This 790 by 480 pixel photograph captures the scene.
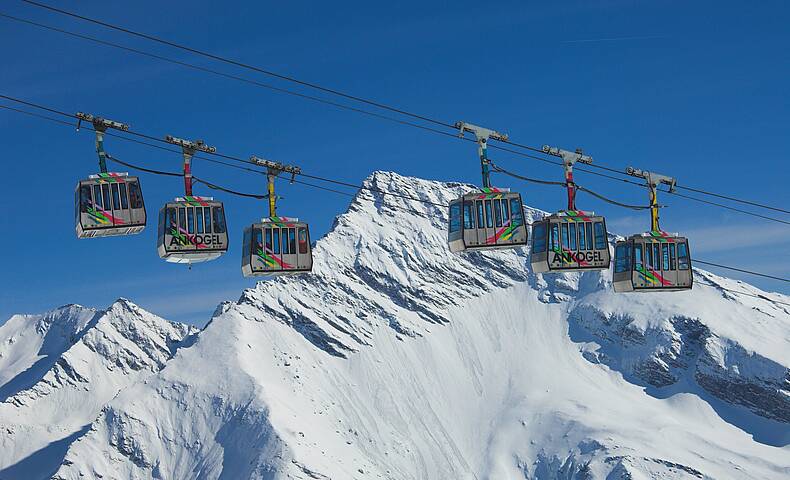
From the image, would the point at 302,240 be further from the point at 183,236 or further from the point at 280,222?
the point at 183,236

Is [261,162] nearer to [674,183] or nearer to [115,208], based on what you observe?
[115,208]

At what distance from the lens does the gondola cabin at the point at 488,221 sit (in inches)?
2539

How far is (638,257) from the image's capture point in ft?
221

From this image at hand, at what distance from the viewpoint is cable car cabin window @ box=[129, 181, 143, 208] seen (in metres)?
61.1

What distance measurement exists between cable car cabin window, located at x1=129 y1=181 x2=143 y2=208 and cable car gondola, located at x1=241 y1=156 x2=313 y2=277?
19.5 feet

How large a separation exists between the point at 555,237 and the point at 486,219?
Answer: 11.9 feet

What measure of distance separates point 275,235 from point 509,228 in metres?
11.6

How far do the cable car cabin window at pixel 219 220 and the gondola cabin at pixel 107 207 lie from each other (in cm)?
380

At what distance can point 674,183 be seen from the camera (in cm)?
6669

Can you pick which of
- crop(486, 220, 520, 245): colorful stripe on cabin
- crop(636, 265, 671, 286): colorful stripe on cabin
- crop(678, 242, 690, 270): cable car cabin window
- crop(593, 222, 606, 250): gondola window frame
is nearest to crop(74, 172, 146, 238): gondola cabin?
crop(486, 220, 520, 245): colorful stripe on cabin

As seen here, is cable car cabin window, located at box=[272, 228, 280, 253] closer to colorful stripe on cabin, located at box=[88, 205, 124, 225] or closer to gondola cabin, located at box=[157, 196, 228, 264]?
gondola cabin, located at box=[157, 196, 228, 264]

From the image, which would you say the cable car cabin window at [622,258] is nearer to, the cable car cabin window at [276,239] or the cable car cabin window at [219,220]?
the cable car cabin window at [276,239]

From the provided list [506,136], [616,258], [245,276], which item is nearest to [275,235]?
[245,276]

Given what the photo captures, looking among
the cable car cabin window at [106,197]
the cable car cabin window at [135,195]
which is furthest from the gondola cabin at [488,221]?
the cable car cabin window at [106,197]
